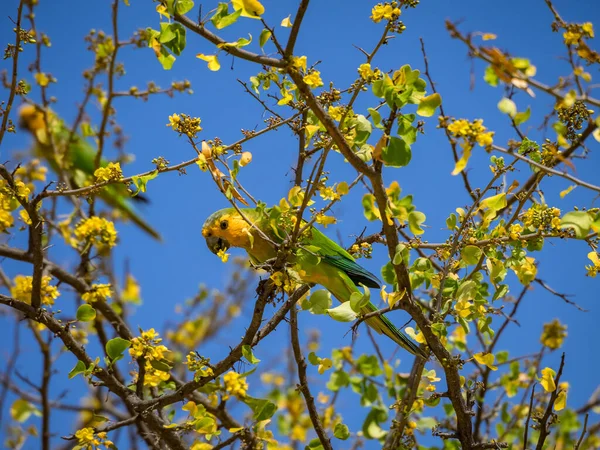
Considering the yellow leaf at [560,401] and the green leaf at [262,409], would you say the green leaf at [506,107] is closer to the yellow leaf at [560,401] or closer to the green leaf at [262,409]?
the yellow leaf at [560,401]

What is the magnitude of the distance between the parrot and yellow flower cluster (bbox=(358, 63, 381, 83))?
150 cm

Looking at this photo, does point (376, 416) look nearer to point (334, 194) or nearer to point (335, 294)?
point (335, 294)

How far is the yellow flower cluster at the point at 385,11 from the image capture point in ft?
6.41

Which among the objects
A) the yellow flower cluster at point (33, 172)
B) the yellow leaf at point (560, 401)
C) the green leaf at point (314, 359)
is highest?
the yellow flower cluster at point (33, 172)

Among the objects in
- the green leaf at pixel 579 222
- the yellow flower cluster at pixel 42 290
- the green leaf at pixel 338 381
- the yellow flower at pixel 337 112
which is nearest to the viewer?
the green leaf at pixel 579 222

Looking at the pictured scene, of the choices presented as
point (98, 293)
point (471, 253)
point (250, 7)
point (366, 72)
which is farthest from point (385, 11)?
point (98, 293)

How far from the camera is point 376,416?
10.8ft

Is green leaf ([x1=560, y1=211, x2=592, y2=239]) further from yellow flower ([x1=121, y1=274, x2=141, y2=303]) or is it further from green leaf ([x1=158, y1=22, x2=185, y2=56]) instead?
yellow flower ([x1=121, y1=274, x2=141, y2=303])

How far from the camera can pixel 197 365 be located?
2.47 metres

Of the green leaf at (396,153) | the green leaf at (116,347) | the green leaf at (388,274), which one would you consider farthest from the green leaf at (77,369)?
the green leaf at (396,153)

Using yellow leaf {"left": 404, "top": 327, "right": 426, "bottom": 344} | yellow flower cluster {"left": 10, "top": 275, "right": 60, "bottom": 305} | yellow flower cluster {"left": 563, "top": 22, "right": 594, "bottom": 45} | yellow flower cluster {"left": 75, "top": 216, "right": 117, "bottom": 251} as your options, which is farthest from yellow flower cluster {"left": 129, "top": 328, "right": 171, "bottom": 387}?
yellow flower cluster {"left": 563, "top": 22, "right": 594, "bottom": 45}

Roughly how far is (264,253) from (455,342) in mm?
1244

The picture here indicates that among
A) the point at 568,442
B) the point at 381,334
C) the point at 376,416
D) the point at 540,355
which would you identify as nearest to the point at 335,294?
the point at 381,334

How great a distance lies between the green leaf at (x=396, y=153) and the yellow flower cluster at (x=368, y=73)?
0.29 meters
